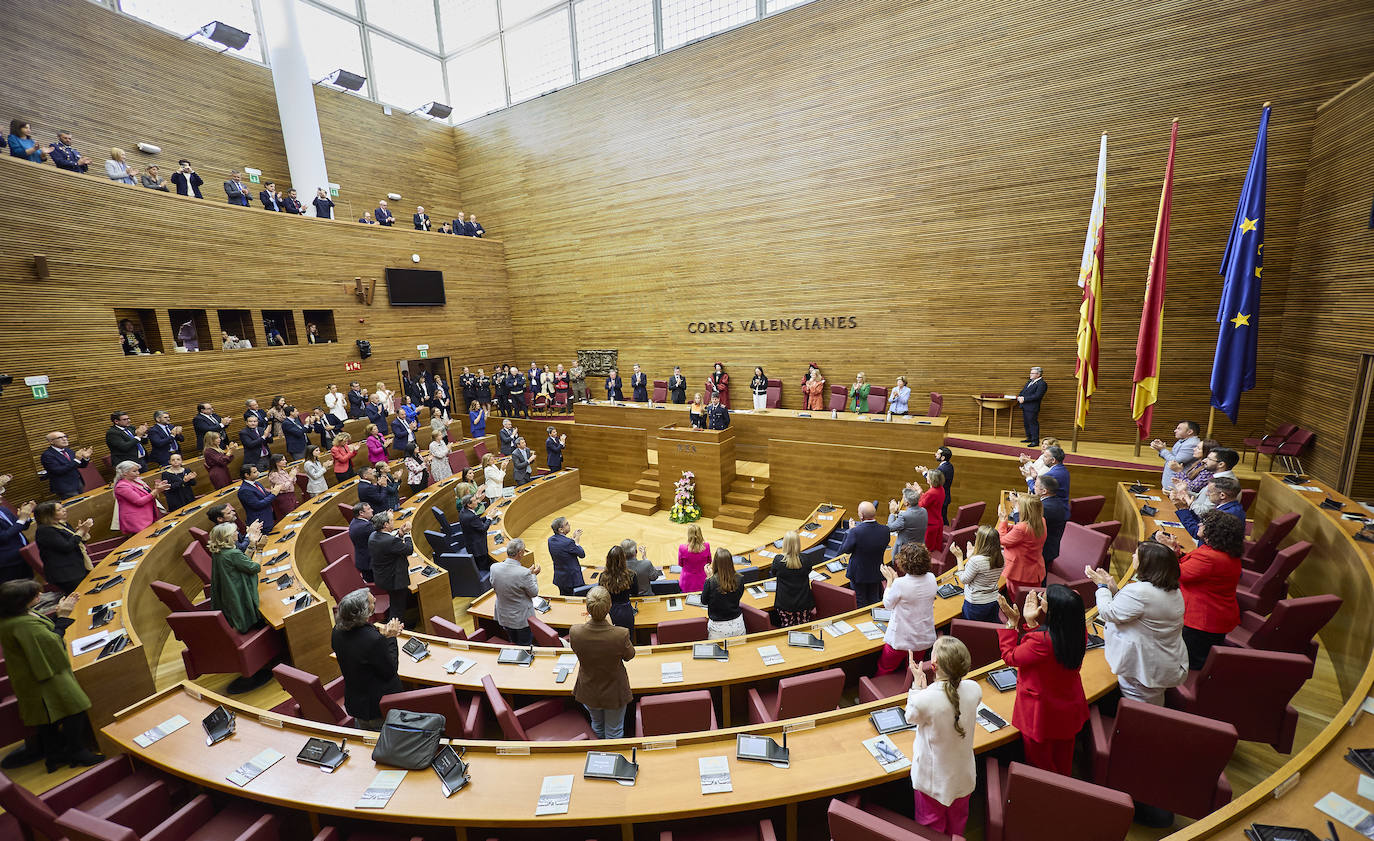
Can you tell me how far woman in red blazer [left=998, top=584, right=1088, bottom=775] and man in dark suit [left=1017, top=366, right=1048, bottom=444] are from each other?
7421mm

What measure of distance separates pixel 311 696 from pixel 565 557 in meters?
2.26

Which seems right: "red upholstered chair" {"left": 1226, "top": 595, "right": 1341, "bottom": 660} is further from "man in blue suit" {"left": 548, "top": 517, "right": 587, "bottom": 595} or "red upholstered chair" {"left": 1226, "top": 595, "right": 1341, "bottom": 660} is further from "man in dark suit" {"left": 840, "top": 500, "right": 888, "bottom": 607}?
"man in blue suit" {"left": 548, "top": 517, "right": 587, "bottom": 595}

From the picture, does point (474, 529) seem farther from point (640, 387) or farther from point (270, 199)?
point (270, 199)

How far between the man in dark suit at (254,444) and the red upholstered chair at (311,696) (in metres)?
6.78

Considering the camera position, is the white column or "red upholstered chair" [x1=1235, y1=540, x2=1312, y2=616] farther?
the white column

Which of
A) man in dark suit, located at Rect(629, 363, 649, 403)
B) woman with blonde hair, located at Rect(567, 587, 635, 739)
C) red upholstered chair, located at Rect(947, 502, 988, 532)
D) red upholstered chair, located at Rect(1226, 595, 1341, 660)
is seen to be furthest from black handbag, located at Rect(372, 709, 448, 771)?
man in dark suit, located at Rect(629, 363, 649, 403)

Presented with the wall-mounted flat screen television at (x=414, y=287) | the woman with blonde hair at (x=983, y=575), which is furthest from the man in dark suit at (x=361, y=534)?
the wall-mounted flat screen television at (x=414, y=287)

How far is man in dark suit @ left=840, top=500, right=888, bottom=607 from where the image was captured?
14.3 feet

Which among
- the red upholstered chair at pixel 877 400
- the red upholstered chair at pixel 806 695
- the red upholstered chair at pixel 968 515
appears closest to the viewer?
the red upholstered chair at pixel 806 695

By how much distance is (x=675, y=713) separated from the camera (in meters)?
2.96

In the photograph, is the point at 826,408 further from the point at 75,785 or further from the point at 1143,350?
the point at 75,785

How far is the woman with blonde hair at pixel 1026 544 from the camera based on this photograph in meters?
3.72

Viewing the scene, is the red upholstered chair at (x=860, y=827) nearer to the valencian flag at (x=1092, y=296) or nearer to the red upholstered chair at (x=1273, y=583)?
the red upholstered chair at (x=1273, y=583)

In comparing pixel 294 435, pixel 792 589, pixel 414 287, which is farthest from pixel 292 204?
pixel 792 589
